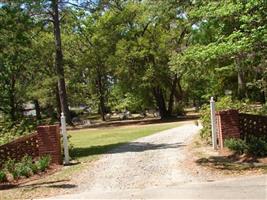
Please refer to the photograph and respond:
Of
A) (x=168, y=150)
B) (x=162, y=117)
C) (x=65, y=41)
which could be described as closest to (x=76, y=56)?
(x=65, y=41)

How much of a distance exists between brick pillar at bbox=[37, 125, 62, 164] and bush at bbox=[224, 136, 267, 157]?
513 centimetres

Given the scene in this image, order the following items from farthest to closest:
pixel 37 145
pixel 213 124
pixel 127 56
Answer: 1. pixel 127 56
2. pixel 213 124
3. pixel 37 145

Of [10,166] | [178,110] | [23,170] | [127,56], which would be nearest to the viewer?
[23,170]

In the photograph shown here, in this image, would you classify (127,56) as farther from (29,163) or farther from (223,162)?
(223,162)

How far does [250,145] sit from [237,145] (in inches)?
18.9

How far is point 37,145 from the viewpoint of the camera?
16.3m

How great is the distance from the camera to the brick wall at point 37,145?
52.8 feet

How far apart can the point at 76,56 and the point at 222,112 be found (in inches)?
1625

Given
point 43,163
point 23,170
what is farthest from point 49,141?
point 23,170

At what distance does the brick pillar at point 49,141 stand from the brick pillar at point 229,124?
5.01m

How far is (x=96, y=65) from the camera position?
174ft

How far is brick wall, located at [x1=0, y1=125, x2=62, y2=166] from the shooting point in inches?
634

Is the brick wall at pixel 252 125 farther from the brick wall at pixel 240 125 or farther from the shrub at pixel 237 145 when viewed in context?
the shrub at pixel 237 145

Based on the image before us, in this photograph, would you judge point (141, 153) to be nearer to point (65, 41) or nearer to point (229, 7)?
point (229, 7)
